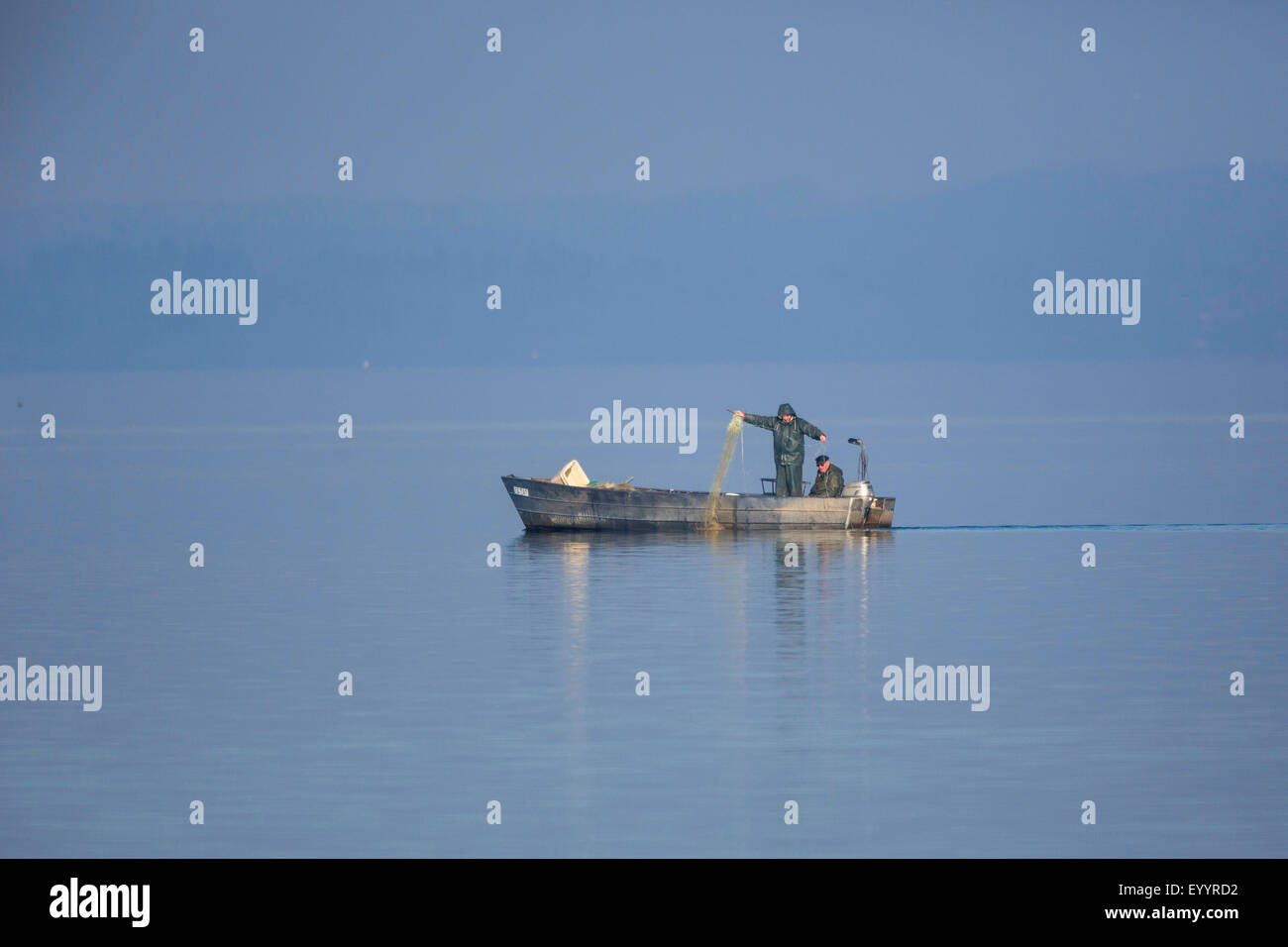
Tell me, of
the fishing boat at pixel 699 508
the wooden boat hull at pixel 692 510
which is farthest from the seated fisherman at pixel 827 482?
the wooden boat hull at pixel 692 510

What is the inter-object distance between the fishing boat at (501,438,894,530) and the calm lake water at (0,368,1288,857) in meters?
0.45

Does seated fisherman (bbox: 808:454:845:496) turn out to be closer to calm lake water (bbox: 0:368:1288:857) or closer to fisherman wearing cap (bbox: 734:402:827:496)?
fisherman wearing cap (bbox: 734:402:827:496)

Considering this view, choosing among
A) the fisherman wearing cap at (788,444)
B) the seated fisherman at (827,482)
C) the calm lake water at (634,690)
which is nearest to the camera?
the calm lake water at (634,690)

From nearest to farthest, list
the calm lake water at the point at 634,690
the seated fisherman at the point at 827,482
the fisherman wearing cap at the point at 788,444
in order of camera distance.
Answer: the calm lake water at the point at 634,690 → the fisherman wearing cap at the point at 788,444 → the seated fisherman at the point at 827,482

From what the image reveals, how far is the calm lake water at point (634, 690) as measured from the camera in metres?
21.2

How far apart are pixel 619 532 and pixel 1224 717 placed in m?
25.1

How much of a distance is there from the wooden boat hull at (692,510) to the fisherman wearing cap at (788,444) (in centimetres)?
76

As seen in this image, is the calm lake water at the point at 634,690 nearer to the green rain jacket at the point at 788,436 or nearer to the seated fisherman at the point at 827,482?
the seated fisherman at the point at 827,482

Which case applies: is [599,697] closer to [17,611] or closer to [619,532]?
[17,611]

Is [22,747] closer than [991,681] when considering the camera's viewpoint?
Yes

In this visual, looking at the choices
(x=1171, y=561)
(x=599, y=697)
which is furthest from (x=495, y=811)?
(x=1171, y=561)

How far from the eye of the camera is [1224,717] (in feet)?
85.8
